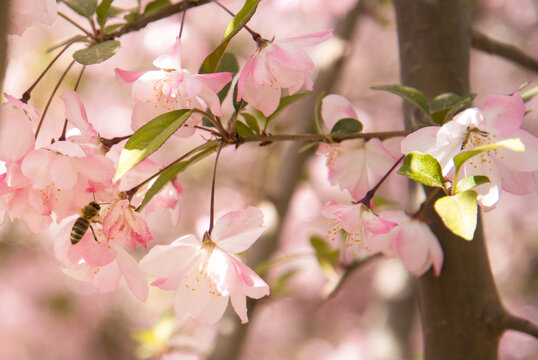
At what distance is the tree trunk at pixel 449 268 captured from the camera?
0.80 meters

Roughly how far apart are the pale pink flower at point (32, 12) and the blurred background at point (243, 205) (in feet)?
5.10

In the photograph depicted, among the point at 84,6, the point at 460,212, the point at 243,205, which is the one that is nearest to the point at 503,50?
the point at 460,212

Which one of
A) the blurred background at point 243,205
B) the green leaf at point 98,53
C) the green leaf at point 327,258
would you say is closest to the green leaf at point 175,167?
the green leaf at point 98,53

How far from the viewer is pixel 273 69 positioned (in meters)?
0.65

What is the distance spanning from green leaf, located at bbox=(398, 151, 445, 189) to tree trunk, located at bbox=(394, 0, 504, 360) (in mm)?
292

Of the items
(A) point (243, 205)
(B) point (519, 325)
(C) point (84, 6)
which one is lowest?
(A) point (243, 205)

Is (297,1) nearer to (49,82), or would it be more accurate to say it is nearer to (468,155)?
(49,82)

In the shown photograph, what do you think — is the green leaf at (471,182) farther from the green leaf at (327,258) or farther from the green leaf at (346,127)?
the green leaf at (327,258)

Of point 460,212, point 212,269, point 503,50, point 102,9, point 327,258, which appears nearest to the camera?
point 460,212

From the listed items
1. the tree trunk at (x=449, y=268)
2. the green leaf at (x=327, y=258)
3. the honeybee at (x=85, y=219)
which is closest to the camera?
the honeybee at (x=85, y=219)

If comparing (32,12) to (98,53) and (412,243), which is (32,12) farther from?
(412,243)

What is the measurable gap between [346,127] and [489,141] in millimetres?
174

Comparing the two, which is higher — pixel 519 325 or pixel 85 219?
pixel 85 219

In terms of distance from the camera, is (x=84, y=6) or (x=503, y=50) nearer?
(x=84, y=6)
